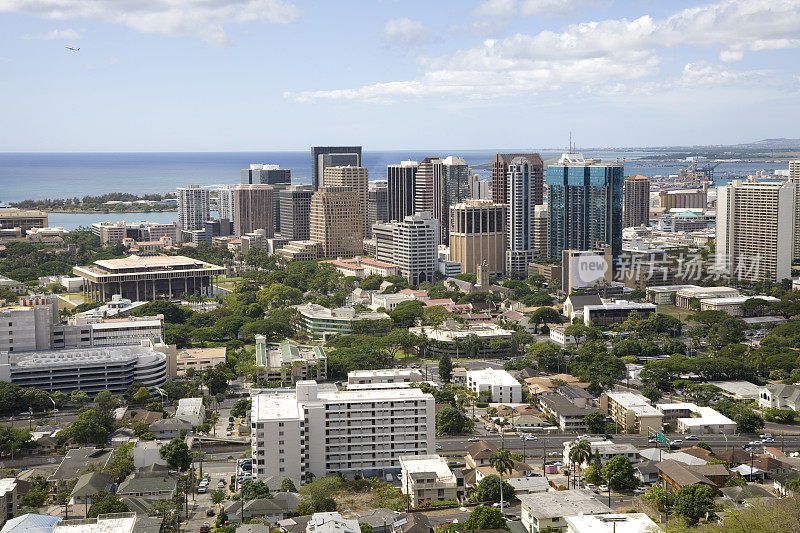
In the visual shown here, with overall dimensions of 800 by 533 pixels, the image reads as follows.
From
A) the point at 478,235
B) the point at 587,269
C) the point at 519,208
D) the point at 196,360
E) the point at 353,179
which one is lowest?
the point at 196,360

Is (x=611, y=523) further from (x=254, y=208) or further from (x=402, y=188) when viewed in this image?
(x=254, y=208)

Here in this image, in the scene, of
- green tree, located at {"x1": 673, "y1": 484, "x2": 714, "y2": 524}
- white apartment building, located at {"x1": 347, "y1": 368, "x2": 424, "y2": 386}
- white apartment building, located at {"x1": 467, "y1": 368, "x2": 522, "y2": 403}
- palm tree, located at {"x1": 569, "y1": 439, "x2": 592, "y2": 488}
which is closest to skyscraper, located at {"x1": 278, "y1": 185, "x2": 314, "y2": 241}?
white apartment building, located at {"x1": 467, "y1": 368, "x2": 522, "y2": 403}

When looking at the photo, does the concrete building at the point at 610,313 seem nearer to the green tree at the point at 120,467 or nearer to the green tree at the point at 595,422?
the green tree at the point at 595,422

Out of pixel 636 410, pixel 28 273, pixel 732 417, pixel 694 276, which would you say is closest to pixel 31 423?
pixel 636 410

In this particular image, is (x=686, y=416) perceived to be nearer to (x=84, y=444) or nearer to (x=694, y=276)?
(x=84, y=444)

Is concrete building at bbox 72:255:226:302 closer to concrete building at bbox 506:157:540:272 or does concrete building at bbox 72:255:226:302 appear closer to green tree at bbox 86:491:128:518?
concrete building at bbox 506:157:540:272

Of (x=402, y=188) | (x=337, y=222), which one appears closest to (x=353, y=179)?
(x=402, y=188)

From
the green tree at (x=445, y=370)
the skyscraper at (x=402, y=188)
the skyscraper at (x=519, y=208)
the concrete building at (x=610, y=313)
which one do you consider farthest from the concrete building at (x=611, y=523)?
the skyscraper at (x=402, y=188)
